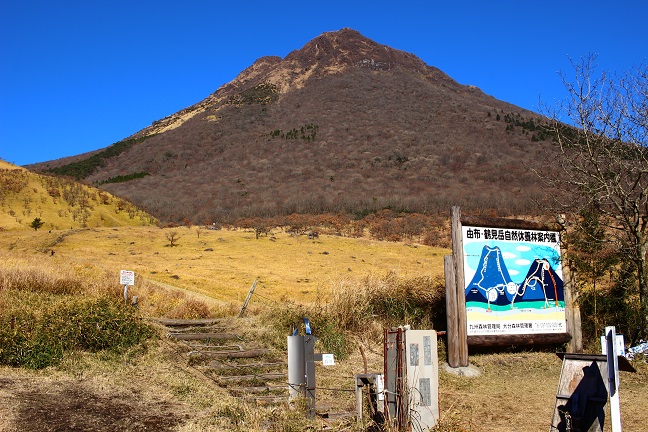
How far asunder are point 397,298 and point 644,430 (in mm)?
5575

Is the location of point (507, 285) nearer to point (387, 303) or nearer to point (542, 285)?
point (542, 285)

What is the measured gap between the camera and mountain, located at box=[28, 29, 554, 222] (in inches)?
2239

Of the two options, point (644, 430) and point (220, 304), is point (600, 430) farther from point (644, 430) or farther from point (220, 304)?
point (220, 304)

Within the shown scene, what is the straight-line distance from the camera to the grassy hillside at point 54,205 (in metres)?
28.0

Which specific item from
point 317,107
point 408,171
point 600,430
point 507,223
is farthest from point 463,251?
point 317,107

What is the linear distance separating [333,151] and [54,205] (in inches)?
2114

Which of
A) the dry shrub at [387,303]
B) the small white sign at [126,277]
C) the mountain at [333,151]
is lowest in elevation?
the dry shrub at [387,303]

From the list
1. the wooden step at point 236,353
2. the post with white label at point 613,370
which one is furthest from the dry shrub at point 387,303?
the post with white label at point 613,370

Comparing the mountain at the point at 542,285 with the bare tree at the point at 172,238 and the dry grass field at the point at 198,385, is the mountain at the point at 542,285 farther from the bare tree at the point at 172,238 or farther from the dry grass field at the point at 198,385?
the bare tree at the point at 172,238

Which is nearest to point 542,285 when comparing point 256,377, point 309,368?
point 256,377

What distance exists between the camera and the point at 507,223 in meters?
10.8

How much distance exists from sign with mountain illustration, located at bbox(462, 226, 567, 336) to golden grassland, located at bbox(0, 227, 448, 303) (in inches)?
207

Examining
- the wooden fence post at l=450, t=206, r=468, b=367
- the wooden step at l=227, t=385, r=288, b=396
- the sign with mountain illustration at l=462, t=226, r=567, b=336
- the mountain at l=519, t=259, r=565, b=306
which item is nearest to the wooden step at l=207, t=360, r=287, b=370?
the wooden step at l=227, t=385, r=288, b=396

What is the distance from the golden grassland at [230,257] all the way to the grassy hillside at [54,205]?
9.56 feet
